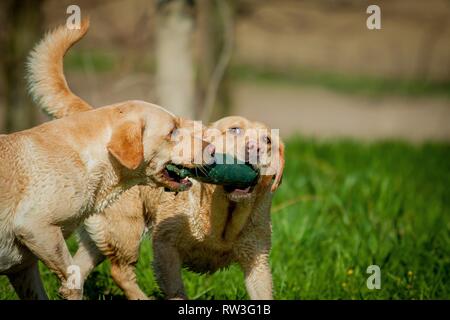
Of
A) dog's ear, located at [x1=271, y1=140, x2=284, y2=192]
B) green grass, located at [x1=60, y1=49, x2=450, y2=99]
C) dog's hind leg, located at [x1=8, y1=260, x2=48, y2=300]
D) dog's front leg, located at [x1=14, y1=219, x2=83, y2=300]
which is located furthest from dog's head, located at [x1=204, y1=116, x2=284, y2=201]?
green grass, located at [x1=60, y1=49, x2=450, y2=99]

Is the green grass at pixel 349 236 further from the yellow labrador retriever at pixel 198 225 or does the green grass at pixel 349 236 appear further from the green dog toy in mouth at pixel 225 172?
the green dog toy in mouth at pixel 225 172

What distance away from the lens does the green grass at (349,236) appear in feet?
18.5

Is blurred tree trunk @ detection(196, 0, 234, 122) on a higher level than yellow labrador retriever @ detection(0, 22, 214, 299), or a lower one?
higher

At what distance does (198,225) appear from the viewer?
5.12 meters

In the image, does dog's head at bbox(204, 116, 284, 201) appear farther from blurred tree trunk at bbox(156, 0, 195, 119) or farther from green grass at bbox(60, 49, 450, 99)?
green grass at bbox(60, 49, 450, 99)

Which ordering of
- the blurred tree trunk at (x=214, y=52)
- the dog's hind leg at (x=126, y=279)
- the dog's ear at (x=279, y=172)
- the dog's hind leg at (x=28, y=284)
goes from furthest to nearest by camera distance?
1. the blurred tree trunk at (x=214, y=52)
2. the dog's hind leg at (x=126, y=279)
3. the dog's ear at (x=279, y=172)
4. the dog's hind leg at (x=28, y=284)

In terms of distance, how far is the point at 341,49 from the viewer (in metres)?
21.8

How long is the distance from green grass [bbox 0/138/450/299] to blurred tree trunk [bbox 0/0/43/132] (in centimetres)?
337

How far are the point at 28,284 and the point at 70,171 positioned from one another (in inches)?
35.2

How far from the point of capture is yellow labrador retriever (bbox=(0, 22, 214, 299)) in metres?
4.28

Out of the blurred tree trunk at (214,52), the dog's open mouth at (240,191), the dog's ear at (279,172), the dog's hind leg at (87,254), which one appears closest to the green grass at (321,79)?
the blurred tree trunk at (214,52)

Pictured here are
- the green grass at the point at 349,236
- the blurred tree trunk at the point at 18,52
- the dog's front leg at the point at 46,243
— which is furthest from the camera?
the blurred tree trunk at the point at 18,52

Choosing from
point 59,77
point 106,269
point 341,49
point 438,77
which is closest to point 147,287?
point 106,269
